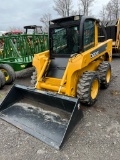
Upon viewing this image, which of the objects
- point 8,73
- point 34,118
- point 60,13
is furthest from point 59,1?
point 34,118

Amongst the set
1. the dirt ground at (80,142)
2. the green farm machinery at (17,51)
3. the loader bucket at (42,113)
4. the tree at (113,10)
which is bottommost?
the dirt ground at (80,142)

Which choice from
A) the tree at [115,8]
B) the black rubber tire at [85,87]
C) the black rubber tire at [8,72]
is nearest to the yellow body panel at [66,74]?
the black rubber tire at [85,87]

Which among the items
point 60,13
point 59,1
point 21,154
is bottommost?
point 21,154

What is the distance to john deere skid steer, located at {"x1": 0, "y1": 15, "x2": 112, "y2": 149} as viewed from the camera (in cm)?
327

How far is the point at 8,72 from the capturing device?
19.5 ft

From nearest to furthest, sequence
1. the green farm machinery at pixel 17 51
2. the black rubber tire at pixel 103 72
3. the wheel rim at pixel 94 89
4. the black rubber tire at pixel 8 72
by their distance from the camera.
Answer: the wheel rim at pixel 94 89 → the black rubber tire at pixel 103 72 → the black rubber tire at pixel 8 72 → the green farm machinery at pixel 17 51

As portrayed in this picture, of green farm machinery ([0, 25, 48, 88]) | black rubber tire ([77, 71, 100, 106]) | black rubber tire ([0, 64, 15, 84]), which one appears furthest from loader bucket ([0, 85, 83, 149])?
green farm machinery ([0, 25, 48, 88])

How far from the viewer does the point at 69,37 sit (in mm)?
4410

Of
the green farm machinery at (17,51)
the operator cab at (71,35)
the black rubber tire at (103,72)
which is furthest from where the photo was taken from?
the green farm machinery at (17,51)

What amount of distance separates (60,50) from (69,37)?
436mm

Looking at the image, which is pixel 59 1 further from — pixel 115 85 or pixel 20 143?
pixel 20 143

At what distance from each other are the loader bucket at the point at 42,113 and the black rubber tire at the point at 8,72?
2007 mm

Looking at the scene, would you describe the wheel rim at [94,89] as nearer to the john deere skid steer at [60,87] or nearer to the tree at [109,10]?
the john deere skid steer at [60,87]

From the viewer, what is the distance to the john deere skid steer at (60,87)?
3.27 meters
